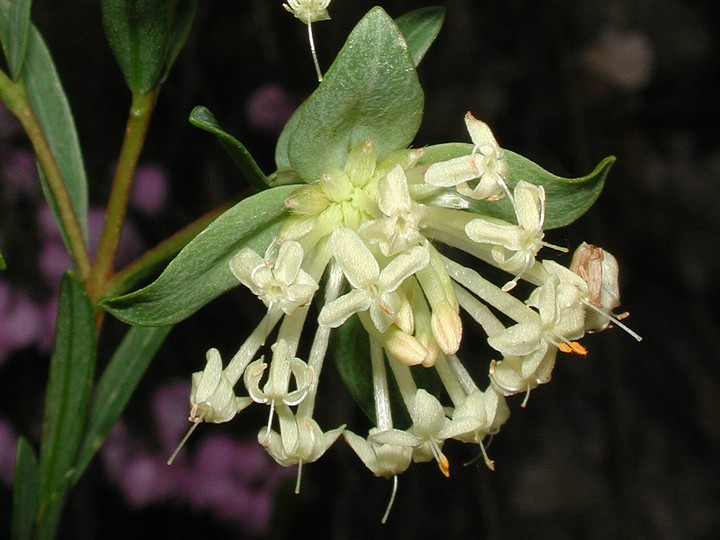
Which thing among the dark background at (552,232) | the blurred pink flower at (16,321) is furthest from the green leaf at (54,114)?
the dark background at (552,232)

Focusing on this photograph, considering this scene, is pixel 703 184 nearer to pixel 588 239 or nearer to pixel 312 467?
pixel 588 239

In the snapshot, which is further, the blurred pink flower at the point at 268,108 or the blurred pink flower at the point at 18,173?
the blurred pink flower at the point at 268,108

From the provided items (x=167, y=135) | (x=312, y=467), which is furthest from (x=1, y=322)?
(x=312, y=467)

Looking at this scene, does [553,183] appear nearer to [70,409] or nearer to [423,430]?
[423,430]

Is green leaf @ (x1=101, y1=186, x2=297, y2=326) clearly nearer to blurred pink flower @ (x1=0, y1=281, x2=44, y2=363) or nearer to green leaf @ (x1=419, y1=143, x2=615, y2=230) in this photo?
green leaf @ (x1=419, y1=143, x2=615, y2=230)

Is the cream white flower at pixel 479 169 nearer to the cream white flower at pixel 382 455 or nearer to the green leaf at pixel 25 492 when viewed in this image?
the cream white flower at pixel 382 455

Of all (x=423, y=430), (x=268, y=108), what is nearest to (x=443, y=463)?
(x=423, y=430)

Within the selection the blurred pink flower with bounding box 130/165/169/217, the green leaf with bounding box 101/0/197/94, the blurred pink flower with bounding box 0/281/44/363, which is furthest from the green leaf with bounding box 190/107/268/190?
the blurred pink flower with bounding box 130/165/169/217
